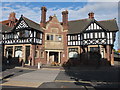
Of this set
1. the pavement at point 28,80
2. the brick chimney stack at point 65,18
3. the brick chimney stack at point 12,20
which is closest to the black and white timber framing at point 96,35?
the brick chimney stack at point 65,18

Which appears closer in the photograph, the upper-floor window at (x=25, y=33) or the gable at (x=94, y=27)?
the gable at (x=94, y=27)

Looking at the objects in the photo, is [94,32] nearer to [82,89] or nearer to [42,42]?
[42,42]

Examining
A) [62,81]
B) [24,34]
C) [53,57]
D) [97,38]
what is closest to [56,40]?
[53,57]

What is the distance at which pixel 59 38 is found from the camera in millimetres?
23953

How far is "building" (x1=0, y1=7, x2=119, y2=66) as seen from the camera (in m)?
19.9

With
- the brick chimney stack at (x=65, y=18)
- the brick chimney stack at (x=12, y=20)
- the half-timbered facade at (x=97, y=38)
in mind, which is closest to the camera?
the half-timbered facade at (x=97, y=38)

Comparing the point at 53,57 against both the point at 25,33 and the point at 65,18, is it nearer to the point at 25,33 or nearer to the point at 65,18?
the point at 25,33

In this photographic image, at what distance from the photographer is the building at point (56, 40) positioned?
65.4ft

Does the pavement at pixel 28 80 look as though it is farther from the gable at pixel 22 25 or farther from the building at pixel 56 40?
the gable at pixel 22 25

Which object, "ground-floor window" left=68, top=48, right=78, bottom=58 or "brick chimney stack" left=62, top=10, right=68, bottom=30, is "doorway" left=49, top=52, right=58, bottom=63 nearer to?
"ground-floor window" left=68, top=48, right=78, bottom=58

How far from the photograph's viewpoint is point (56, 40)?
77.1ft

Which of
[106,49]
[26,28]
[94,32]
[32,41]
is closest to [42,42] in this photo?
[32,41]

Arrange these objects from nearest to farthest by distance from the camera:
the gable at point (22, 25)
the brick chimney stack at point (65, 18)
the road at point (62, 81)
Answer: the road at point (62, 81) → the gable at point (22, 25) → the brick chimney stack at point (65, 18)

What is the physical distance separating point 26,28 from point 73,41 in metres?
10.2
